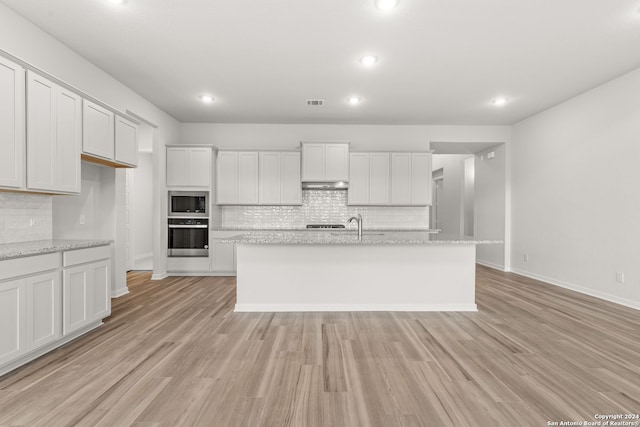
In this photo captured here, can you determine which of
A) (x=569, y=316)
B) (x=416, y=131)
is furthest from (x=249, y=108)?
(x=569, y=316)

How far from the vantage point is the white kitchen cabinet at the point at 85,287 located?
267 centimetres

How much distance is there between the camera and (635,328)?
314 cm

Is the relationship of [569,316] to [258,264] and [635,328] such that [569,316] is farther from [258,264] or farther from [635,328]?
[258,264]

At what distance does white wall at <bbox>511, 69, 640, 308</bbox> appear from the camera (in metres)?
3.95

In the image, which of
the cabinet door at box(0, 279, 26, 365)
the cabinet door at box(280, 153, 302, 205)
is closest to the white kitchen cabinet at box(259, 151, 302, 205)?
the cabinet door at box(280, 153, 302, 205)

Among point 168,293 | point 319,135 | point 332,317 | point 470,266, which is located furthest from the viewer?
point 319,135

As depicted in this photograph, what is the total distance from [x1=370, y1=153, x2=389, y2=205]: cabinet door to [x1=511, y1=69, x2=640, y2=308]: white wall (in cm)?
266

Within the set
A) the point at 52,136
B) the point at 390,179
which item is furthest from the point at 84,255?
the point at 390,179

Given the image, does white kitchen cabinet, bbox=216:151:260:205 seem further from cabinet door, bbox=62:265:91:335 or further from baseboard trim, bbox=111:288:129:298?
cabinet door, bbox=62:265:91:335

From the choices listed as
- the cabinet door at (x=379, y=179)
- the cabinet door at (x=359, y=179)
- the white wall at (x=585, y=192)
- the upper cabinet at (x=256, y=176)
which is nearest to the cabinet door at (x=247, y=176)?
the upper cabinet at (x=256, y=176)

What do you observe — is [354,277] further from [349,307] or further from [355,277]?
[349,307]

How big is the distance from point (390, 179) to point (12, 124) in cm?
534

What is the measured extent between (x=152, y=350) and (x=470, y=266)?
11.7 feet

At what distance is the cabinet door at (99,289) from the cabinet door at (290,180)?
3.34 meters
